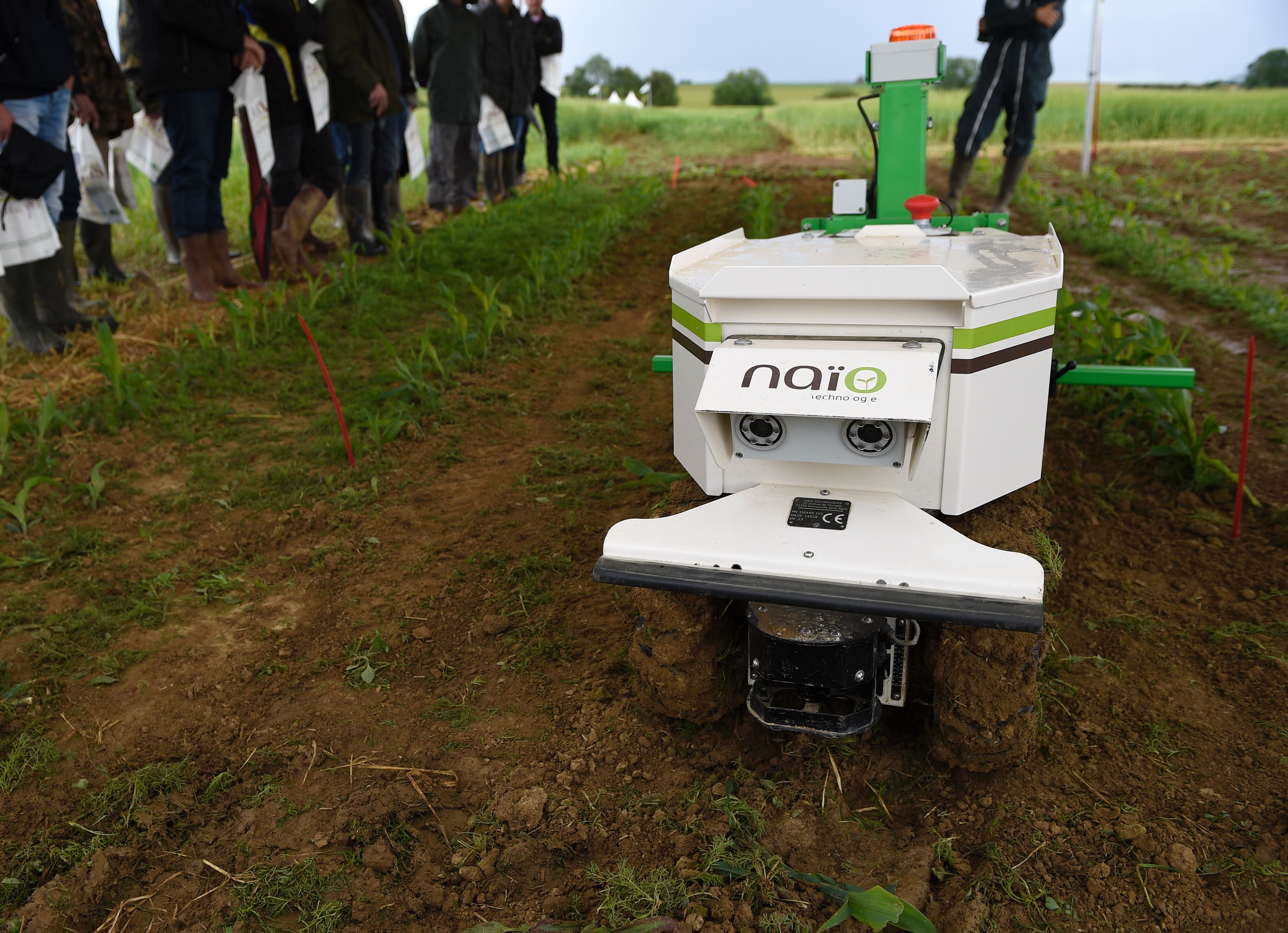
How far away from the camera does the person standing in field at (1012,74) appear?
21.4ft

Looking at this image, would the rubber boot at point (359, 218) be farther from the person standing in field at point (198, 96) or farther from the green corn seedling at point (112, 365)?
the green corn seedling at point (112, 365)

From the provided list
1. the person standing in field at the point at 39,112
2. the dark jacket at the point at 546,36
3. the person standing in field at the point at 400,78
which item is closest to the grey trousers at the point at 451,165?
the person standing in field at the point at 400,78

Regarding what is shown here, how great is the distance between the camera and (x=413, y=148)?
7359 millimetres

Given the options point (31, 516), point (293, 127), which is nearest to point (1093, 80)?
point (293, 127)

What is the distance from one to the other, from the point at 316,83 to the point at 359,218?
107 cm

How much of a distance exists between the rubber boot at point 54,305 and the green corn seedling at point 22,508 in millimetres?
1560

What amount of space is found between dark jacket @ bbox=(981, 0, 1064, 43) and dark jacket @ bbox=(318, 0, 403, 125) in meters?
4.51

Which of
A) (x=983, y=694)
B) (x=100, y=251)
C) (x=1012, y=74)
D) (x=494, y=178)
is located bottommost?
(x=983, y=694)

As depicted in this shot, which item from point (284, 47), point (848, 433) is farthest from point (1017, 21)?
point (848, 433)

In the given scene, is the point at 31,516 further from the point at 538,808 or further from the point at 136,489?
the point at 538,808

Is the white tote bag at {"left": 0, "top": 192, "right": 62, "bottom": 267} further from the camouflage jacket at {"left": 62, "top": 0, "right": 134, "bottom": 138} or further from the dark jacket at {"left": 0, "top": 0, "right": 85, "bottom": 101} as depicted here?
the camouflage jacket at {"left": 62, "top": 0, "right": 134, "bottom": 138}

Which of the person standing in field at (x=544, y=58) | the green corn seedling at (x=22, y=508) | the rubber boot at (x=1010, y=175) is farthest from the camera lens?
the person standing in field at (x=544, y=58)

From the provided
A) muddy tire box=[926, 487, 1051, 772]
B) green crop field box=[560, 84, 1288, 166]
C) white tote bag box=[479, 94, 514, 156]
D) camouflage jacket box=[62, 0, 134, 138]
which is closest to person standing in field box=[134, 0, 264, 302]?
camouflage jacket box=[62, 0, 134, 138]

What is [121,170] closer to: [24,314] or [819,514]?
[24,314]
